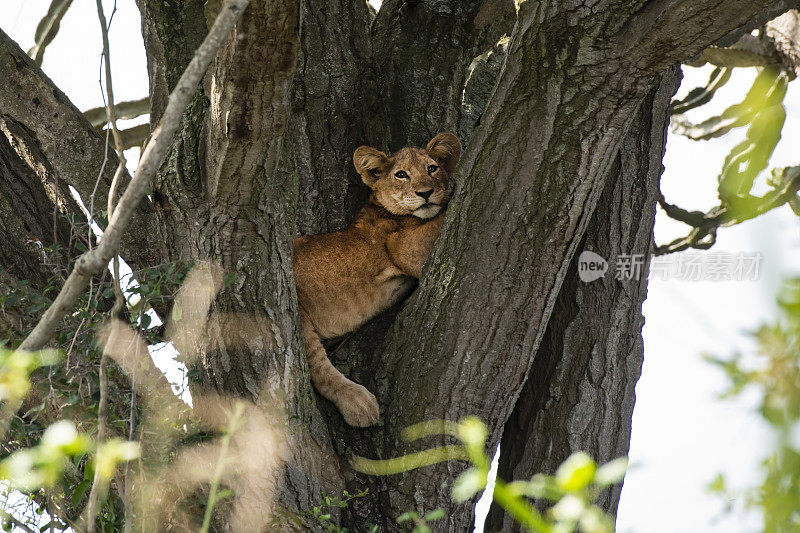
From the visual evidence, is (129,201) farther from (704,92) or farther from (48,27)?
(704,92)

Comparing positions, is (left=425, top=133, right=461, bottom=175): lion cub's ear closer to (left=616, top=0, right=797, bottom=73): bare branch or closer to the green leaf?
(left=616, top=0, right=797, bottom=73): bare branch

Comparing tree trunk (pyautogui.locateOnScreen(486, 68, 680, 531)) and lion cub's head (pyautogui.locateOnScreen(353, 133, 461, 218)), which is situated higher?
lion cub's head (pyautogui.locateOnScreen(353, 133, 461, 218))

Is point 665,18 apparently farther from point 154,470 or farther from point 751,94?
point 751,94

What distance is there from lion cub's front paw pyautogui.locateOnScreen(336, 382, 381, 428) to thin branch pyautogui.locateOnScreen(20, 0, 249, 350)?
1735mm

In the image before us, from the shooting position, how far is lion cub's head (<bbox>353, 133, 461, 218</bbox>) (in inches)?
170

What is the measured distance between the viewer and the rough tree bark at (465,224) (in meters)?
3.03

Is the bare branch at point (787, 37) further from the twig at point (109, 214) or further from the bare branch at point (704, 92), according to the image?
the twig at point (109, 214)

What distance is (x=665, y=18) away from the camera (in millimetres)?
2916

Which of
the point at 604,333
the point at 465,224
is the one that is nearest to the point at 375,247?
the point at 465,224

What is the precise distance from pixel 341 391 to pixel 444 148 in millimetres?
1537

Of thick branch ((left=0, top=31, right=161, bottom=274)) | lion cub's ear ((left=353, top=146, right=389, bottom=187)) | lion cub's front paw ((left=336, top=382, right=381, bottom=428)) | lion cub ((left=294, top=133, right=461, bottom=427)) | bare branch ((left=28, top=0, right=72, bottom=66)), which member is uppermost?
bare branch ((left=28, top=0, right=72, bottom=66))

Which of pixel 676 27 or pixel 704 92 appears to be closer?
pixel 676 27

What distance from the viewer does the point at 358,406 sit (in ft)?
12.0

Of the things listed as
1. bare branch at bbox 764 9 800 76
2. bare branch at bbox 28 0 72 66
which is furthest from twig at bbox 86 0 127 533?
bare branch at bbox 764 9 800 76
